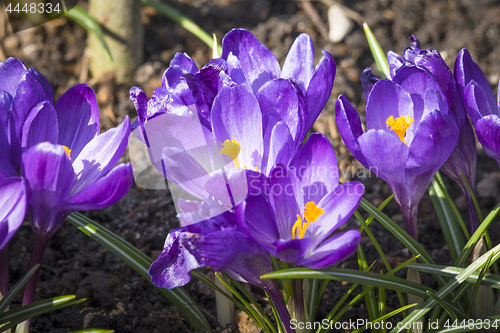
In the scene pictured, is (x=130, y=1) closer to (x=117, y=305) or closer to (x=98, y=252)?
(x=98, y=252)

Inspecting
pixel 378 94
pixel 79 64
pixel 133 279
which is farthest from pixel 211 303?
pixel 79 64

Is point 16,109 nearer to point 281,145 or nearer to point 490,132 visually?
point 281,145

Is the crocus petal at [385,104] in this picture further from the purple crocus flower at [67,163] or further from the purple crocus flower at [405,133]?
the purple crocus flower at [67,163]

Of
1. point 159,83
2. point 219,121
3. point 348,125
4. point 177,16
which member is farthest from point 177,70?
point 177,16

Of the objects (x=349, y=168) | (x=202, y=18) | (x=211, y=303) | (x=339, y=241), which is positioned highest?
(x=202, y=18)

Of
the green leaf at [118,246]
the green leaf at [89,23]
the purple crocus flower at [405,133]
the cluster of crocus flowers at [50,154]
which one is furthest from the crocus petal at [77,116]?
the green leaf at [89,23]

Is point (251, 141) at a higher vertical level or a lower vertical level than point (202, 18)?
lower

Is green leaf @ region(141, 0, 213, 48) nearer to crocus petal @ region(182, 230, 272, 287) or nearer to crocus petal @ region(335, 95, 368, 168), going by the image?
crocus petal @ region(335, 95, 368, 168)
